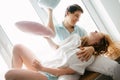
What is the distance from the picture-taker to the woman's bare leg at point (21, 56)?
1.41m

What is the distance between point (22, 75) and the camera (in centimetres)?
128

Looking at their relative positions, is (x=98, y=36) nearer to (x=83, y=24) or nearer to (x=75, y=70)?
(x=75, y=70)

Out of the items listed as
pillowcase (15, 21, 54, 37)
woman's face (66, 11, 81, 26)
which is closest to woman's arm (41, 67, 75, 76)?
pillowcase (15, 21, 54, 37)

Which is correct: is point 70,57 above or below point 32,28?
below

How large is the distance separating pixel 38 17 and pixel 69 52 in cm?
65

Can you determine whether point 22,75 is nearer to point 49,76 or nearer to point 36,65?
point 36,65

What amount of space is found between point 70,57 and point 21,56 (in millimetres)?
319

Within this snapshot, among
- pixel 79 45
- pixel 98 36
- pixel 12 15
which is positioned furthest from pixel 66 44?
pixel 12 15

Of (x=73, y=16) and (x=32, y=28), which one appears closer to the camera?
(x=32, y=28)

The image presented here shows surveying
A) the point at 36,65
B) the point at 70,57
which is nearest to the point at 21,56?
the point at 36,65

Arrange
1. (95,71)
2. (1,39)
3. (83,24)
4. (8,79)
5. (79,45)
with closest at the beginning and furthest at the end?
(8,79)
(95,71)
(79,45)
(1,39)
(83,24)

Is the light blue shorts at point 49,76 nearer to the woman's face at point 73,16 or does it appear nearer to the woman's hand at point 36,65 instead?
the woman's hand at point 36,65

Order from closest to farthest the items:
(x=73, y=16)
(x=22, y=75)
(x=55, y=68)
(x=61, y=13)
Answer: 1. (x=22, y=75)
2. (x=55, y=68)
3. (x=73, y=16)
4. (x=61, y=13)

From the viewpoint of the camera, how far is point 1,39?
174 centimetres
